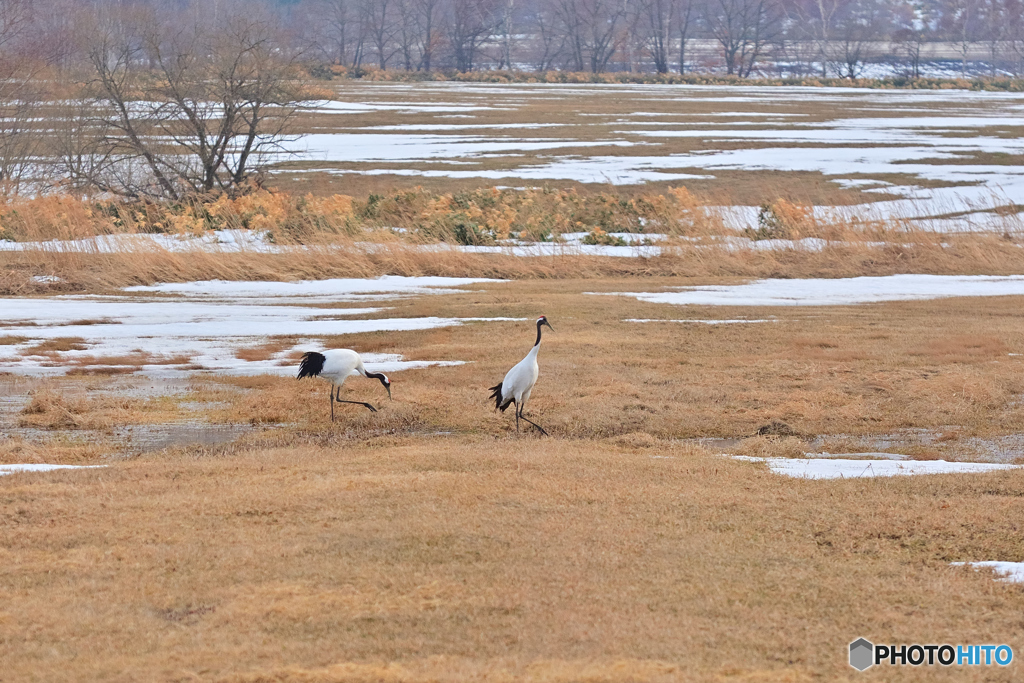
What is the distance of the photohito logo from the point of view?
4203mm

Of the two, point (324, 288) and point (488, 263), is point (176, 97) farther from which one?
point (488, 263)

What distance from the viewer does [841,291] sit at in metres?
16.5

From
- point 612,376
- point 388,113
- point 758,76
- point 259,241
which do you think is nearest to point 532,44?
point 758,76

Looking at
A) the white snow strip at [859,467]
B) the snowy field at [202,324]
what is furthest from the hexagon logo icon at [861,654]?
the snowy field at [202,324]

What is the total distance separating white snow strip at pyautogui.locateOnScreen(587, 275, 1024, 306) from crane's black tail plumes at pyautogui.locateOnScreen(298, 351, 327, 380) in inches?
285

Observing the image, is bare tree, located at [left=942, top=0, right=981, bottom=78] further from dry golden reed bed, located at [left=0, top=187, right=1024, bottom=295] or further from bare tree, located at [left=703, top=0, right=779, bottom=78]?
dry golden reed bed, located at [left=0, top=187, right=1024, bottom=295]

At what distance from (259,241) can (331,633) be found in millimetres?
15410

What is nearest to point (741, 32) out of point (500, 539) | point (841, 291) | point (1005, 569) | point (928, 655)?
point (841, 291)

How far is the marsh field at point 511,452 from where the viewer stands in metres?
4.44

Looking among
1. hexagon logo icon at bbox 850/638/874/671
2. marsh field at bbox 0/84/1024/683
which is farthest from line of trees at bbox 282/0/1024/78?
hexagon logo icon at bbox 850/638/874/671

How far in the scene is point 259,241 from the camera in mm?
19125

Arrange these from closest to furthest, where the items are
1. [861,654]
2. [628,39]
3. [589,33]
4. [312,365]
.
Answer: [861,654], [312,365], [628,39], [589,33]

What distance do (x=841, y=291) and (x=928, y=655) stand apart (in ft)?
42.0

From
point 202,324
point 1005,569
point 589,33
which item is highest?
point 589,33
